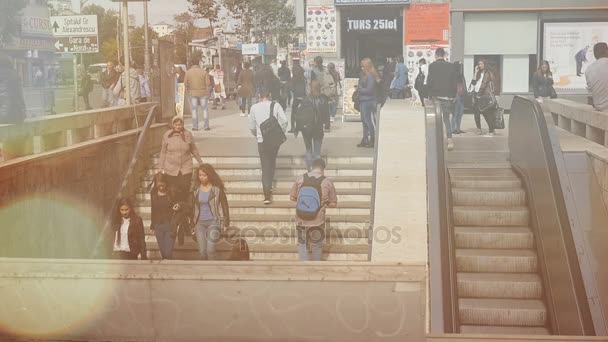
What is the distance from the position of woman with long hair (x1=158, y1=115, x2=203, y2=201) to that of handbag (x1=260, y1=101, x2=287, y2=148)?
1160 mm

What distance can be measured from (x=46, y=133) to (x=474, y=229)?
17.3 ft

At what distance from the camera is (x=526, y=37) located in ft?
88.4

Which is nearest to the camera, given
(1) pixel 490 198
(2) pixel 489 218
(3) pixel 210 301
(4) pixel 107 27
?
(3) pixel 210 301

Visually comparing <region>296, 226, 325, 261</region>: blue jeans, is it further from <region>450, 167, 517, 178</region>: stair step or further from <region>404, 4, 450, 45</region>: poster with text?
<region>404, 4, 450, 45</region>: poster with text

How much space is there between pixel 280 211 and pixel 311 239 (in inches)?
90.3

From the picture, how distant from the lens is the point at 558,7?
1044 inches

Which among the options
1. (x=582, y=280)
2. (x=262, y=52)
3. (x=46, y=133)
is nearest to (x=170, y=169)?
(x=46, y=133)

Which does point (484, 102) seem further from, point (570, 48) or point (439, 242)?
point (570, 48)

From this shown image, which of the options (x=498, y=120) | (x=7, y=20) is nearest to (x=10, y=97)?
(x=498, y=120)

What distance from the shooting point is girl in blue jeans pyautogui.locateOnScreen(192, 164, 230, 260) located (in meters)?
11.2

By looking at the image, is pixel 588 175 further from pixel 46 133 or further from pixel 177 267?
pixel 46 133

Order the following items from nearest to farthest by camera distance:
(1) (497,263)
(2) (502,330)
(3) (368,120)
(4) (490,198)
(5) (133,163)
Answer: (2) (502,330) < (1) (497,263) < (4) (490,198) < (5) (133,163) < (3) (368,120)

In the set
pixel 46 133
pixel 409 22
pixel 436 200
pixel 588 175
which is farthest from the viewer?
pixel 409 22

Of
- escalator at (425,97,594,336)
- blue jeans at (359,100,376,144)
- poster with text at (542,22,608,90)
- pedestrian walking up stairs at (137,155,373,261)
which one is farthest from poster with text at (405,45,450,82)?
escalator at (425,97,594,336)
